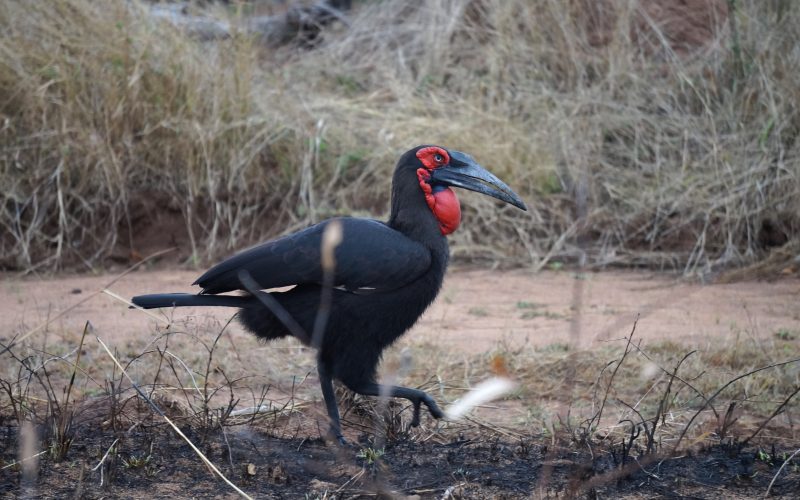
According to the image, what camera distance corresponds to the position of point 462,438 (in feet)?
11.3

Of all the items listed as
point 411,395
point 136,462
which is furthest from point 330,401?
point 136,462

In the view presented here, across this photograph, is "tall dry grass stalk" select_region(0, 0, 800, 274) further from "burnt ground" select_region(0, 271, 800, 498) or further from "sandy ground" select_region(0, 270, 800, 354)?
"burnt ground" select_region(0, 271, 800, 498)

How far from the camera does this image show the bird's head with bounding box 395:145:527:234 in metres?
3.64

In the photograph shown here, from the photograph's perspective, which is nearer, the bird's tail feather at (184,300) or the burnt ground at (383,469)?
the burnt ground at (383,469)

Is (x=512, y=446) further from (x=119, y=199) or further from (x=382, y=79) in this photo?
(x=382, y=79)

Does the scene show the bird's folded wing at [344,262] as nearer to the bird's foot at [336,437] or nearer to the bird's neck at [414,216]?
the bird's neck at [414,216]

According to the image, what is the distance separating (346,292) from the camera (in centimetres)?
341

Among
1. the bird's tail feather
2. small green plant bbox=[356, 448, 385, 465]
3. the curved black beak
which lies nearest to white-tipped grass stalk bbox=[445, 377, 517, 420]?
small green plant bbox=[356, 448, 385, 465]

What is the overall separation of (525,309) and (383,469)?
273cm

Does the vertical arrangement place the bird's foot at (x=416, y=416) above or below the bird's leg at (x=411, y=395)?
below

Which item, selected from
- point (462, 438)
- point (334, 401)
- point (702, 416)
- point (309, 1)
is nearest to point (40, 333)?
point (334, 401)

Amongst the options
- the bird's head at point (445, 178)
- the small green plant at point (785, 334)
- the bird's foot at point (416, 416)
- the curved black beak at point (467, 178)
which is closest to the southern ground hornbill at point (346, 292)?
the bird's foot at point (416, 416)

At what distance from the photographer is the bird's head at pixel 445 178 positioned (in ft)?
11.9

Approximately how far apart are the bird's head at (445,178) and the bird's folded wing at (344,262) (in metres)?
0.24
